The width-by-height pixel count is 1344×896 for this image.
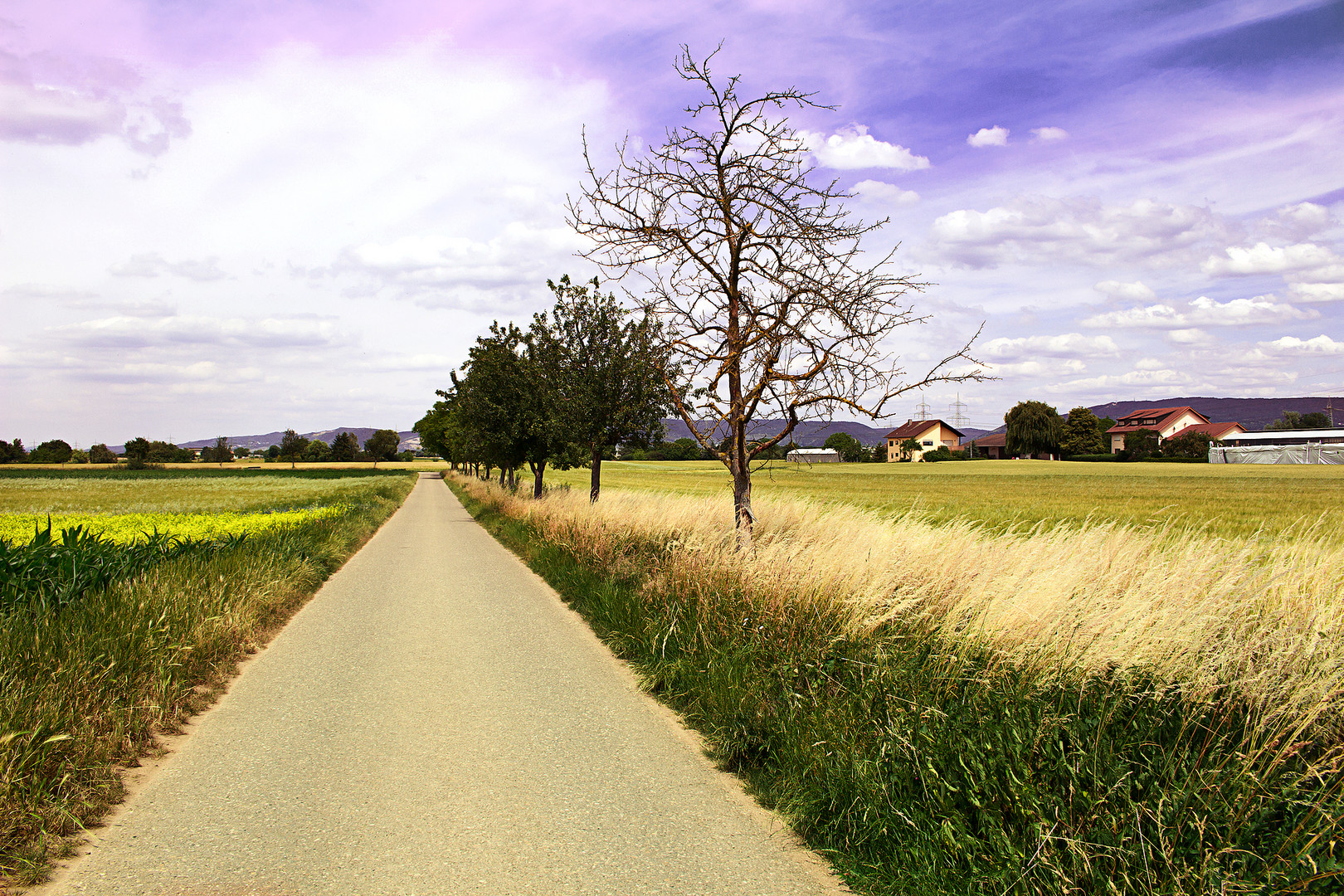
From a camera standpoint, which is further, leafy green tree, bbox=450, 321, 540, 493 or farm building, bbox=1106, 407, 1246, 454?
farm building, bbox=1106, 407, 1246, 454

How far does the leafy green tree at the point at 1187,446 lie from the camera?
88188mm

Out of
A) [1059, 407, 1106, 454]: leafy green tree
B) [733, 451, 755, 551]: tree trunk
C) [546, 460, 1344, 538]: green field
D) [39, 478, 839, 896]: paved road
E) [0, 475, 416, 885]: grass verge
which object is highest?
[1059, 407, 1106, 454]: leafy green tree

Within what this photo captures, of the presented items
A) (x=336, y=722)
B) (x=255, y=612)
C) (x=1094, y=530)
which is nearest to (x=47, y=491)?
(x=255, y=612)

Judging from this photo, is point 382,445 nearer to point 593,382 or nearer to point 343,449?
point 343,449

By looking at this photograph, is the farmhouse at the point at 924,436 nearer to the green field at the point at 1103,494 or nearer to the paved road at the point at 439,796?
the green field at the point at 1103,494

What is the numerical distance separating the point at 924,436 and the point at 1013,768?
149 metres

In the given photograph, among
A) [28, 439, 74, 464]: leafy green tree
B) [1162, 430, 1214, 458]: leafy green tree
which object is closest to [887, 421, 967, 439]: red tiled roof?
[1162, 430, 1214, 458]: leafy green tree

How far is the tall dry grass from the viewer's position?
11.7 ft

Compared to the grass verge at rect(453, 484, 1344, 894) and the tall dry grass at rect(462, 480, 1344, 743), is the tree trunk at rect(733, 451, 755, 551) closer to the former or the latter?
Result: the tall dry grass at rect(462, 480, 1344, 743)

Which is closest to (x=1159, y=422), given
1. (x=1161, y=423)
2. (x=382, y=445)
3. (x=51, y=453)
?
(x=1161, y=423)

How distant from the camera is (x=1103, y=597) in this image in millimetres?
4793

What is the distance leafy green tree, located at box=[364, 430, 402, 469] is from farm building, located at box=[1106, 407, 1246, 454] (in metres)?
160

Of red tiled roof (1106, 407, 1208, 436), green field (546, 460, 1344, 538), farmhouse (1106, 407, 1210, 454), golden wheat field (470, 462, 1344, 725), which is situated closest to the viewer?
golden wheat field (470, 462, 1344, 725)

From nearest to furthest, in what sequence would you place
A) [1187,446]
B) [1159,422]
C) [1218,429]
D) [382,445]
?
[1187,446]
[1218,429]
[1159,422]
[382,445]
